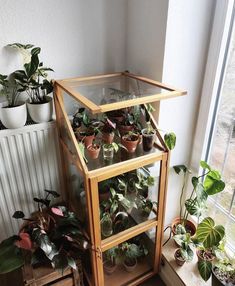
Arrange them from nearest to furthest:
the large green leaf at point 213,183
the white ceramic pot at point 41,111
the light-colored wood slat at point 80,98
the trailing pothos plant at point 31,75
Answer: the light-colored wood slat at point 80,98 → the trailing pothos plant at point 31,75 → the white ceramic pot at point 41,111 → the large green leaf at point 213,183

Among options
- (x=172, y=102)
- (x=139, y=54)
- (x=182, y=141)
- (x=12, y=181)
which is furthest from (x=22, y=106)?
(x=182, y=141)

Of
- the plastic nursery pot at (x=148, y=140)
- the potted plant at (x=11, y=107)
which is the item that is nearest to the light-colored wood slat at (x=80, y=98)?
the potted plant at (x=11, y=107)

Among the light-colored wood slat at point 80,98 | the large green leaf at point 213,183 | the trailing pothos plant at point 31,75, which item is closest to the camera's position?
the light-colored wood slat at point 80,98

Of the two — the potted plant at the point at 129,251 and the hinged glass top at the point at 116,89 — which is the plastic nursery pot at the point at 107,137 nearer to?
the hinged glass top at the point at 116,89

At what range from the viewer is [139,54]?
1439 mm

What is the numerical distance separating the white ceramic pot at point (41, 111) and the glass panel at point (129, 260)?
88 centimetres

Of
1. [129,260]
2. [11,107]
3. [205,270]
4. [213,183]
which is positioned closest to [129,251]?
[129,260]

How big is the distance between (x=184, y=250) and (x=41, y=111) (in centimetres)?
118

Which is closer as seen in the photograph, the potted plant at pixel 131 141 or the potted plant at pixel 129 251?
the potted plant at pixel 131 141

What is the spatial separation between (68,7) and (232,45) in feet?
3.01

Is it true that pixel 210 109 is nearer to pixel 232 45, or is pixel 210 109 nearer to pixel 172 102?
pixel 172 102

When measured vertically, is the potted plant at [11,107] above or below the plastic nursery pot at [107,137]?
Answer: above

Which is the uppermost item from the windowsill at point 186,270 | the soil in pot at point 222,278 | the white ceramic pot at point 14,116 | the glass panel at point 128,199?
the white ceramic pot at point 14,116

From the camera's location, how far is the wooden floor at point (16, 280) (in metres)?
1.57
